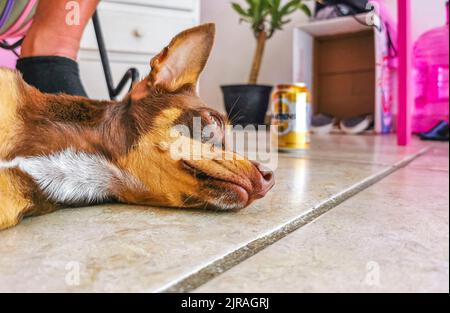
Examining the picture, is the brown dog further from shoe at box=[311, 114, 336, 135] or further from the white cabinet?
shoe at box=[311, 114, 336, 135]

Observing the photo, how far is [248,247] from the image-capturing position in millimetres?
480

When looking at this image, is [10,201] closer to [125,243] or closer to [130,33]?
[125,243]

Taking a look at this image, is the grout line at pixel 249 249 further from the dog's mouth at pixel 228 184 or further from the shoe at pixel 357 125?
the shoe at pixel 357 125

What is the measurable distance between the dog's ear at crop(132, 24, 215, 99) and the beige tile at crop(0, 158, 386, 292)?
201 mm

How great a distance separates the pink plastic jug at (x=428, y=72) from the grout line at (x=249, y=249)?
2.04 meters

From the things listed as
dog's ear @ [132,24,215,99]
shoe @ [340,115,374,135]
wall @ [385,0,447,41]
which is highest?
wall @ [385,0,447,41]

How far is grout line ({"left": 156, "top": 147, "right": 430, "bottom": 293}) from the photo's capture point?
1.23ft

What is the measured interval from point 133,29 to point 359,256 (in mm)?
1297

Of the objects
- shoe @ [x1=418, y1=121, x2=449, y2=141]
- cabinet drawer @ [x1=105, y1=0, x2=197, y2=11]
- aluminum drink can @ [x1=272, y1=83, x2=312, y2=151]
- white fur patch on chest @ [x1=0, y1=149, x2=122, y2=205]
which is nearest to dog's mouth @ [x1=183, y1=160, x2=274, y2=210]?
white fur patch on chest @ [x1=0, y1=149, x2=122, y2=205]

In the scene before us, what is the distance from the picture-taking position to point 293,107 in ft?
5.07

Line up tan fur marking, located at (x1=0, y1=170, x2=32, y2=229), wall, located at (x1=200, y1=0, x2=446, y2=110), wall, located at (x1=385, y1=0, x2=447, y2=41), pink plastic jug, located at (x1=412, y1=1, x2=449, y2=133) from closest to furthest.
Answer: tan fur marking, located at (x1=0, y1=170, x2=32, y2=229) < wall, located at (x1=385, y1=0, x2=447, y2=41) < pink plastic jug, located at (x1=412, y1=1, x2=449, y2=133) < wall, located at (x1=200, y1=0, x2=446, y2=110)

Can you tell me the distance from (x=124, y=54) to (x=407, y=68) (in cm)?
113

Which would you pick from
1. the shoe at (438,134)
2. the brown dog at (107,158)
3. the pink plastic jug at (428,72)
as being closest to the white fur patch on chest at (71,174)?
the brown dog at (107,158)
